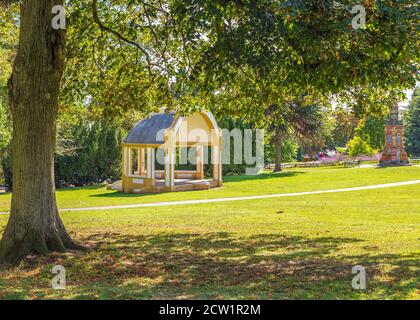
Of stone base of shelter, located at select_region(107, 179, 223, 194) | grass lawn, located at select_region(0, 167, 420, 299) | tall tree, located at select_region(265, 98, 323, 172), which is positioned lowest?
grass lawn, located at select_region(0, 167, 420, 299)

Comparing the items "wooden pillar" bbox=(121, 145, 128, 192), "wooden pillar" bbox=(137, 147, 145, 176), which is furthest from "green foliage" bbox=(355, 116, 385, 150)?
"wooden pillar" bbox=(121, 145, 128, 192)

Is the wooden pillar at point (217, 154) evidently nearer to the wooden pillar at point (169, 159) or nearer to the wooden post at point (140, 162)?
the wooden pillar at point (169, 159)

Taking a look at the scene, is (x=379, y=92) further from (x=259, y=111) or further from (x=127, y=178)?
(x=127, y=178)

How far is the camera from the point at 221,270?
8.01 m

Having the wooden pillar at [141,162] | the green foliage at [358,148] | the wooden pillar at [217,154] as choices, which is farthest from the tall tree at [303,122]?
the wooden pillar at [141,162]

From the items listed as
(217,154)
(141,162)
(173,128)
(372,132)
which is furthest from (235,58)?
(372,132)

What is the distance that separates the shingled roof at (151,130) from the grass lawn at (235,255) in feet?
28.9

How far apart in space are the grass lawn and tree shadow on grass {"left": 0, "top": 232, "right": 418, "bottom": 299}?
0.05ft

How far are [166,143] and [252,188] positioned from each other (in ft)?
18.4

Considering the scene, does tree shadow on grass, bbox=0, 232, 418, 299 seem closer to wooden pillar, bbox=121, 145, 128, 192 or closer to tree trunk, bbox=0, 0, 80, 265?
tree trunk, bbox=0, 0, 80, 265

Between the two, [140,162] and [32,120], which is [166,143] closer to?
[140,162]

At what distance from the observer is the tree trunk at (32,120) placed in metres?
8.68

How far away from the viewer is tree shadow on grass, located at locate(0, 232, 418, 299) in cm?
661

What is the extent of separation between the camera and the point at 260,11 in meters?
8.46
